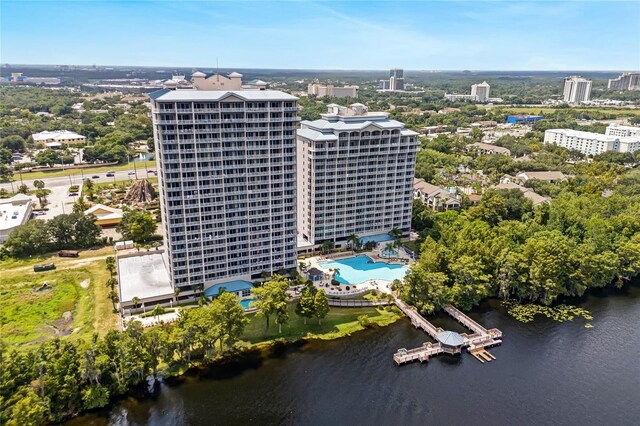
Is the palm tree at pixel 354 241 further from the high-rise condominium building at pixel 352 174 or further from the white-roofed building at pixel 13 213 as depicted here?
the white-roofed building at pixel 13 213

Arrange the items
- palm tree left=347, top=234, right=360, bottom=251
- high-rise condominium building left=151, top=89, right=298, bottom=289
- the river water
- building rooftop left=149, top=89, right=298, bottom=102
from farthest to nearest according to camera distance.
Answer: palm tree left=347, top=234, right=360, bottom=251 → high-rise condominium building left=151, top=89, right=298, bottom=289 → building rooftop left=149, top=89, right=298, bottom=102 → the river water

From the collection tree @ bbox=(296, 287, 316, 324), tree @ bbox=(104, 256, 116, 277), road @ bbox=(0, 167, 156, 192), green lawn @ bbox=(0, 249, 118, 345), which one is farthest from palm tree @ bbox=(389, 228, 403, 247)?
road @ bbox=(0, 167, 156, 192)

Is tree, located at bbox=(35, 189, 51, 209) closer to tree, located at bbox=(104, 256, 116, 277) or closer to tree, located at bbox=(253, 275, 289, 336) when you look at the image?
tree, located at bbox=(104, 256, 116, 277)

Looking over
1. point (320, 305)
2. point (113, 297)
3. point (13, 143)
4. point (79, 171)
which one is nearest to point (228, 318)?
point (320, 305)

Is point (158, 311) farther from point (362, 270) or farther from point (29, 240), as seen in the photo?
point (29, 240)

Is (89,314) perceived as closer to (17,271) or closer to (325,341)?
(17,271)

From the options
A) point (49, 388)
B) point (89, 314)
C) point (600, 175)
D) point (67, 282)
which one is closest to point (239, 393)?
point (49, 388)

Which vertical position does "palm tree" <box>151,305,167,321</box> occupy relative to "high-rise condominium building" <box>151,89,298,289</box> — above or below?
below
